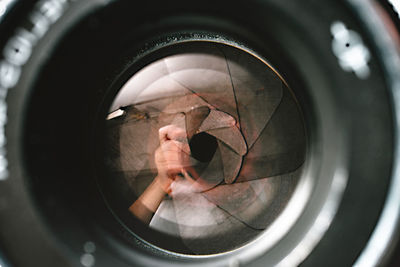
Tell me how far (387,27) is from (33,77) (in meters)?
0.47

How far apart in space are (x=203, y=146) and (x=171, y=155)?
64 mm

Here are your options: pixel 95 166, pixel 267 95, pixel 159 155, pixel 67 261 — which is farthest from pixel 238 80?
pixel 67 261

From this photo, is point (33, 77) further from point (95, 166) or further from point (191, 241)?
point (191, 241)

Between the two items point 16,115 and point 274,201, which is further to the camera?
point 274,201

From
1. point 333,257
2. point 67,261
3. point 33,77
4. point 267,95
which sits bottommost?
point 67,261

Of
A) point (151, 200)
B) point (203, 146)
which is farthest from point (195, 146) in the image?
point (151, 200)

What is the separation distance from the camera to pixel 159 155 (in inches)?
24.6

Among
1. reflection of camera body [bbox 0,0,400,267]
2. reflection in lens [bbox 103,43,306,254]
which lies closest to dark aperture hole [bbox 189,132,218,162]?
reflection in lens [bbox 103,43,306,254]

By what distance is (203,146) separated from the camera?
2.04 ft

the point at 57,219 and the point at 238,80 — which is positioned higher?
the point at 238,80

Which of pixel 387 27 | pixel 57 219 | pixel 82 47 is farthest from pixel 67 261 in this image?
pixel 387 27

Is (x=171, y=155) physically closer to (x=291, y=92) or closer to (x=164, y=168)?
(x=164, y=168)

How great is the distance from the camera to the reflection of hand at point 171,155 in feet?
2.03

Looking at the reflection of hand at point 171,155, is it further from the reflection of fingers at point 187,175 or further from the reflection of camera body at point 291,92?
the reflection of camera body at point 291,92
